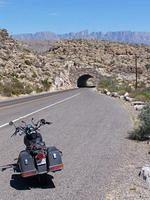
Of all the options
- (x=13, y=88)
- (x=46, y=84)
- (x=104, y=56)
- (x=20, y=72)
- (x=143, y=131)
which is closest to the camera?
(x=143, y=131)

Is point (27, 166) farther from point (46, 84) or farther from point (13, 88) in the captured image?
point (46, 84)

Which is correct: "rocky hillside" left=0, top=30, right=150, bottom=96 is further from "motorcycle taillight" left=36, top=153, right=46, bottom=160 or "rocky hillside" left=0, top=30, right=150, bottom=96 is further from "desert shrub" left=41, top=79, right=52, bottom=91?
"motorcycle taillight" left=36, top=153, right=46, bottom=160

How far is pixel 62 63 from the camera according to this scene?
127062 millimetres

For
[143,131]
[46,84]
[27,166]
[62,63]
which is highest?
[27,166]

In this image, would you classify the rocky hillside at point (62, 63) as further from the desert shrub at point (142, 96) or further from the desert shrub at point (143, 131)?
the desert shrub at point (143, 131)

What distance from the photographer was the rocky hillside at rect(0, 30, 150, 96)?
7538 centimetres

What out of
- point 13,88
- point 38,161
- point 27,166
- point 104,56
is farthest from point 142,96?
point 104,56

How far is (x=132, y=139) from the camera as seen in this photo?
1633 cm

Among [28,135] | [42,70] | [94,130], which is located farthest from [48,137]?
[42,70]

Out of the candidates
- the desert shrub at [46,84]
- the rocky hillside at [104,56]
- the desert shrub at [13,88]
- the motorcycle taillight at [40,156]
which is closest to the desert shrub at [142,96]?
the desert shrub at [13,88]

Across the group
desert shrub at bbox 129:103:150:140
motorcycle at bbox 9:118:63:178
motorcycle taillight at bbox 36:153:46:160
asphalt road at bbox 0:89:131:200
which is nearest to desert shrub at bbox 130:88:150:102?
asphalt road at bbox 0:89:131:200

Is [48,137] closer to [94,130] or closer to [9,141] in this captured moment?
[9,141]

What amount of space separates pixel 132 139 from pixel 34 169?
7.55 m

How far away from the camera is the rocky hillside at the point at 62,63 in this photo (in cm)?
7538
